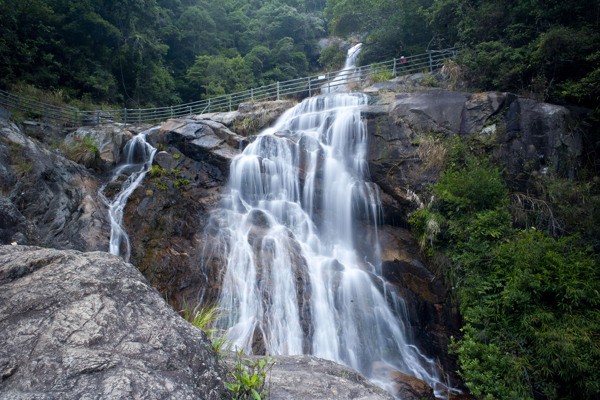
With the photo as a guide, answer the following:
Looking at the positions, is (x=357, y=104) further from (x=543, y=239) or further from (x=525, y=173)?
(x=543, y=239)

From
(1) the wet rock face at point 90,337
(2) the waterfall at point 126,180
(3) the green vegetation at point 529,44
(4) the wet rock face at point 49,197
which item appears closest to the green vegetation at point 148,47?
(2) the waterfall at point 126,180

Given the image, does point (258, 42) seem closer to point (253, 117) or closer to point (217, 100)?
point (217, 100)

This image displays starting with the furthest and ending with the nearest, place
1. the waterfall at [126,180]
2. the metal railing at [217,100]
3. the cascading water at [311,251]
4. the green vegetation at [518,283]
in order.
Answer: the metal railing at [217,100] → the waterfall at [126,180] → the cascading water at [311,251] → the green vegetation at [518,283]

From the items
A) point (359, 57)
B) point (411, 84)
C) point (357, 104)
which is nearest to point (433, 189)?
point (357, 104)

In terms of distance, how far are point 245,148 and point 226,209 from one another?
308cm

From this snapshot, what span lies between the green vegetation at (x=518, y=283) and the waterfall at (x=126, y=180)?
310 inches

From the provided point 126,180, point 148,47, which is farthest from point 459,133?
point 148,47

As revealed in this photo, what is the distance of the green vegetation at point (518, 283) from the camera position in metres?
4.92

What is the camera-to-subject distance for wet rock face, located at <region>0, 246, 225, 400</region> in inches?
66.8

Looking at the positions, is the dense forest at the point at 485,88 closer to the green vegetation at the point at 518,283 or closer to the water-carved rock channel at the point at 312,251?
the green vegetation at the point at 518,283

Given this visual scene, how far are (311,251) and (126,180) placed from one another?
685cm

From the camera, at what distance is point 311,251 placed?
8.74 m

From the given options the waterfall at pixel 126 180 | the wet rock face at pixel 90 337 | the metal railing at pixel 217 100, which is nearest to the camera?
the wet rock face at pixel 90 337

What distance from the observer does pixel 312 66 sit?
28.3 meters
